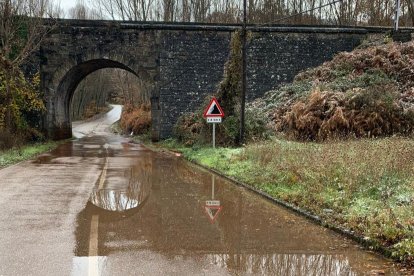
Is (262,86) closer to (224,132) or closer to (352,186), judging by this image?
(224,132)

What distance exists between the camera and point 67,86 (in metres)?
29.8

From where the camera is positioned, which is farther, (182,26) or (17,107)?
(182,26)

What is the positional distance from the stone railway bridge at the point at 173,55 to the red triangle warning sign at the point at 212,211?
1891 centimetres

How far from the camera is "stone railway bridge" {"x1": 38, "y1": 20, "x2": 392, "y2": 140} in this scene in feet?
87.4

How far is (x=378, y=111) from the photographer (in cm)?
1980

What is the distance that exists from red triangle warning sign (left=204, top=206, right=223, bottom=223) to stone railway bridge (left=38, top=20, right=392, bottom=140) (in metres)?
18.9

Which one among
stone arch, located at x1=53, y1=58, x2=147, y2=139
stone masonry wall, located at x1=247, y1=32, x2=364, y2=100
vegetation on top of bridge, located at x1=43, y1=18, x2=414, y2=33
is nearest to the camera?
vegetation on top of bridge, located at x1=43, y1=18, x2=414, y2=33

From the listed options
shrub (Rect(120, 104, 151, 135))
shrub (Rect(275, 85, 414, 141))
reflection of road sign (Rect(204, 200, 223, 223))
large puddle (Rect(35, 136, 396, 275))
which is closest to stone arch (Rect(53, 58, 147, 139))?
shrub (Rect(120, 104, 151, 135))

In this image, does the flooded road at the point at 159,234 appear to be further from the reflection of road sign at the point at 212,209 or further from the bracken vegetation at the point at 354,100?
the bracken vegetation at the point at 354,100

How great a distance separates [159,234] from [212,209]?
6.70 ft

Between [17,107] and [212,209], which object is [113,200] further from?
[17,107]

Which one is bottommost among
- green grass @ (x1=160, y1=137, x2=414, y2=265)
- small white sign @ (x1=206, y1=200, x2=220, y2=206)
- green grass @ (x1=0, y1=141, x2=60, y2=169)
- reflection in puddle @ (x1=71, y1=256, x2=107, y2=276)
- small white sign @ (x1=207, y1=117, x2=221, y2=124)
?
green grass @ (x1=0, y1=141, x2=60, y2=169)

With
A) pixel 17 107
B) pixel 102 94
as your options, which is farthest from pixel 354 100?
pixel 102 94

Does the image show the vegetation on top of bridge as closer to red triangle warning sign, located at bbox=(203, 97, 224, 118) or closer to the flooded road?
red triangle warning sign, located at bbox=(203, 97, 224, 118)
